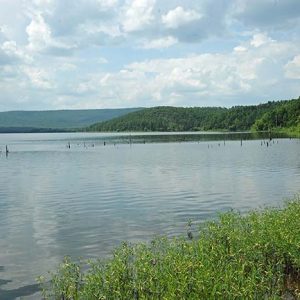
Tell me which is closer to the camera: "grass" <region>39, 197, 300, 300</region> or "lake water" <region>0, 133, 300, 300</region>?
"grass" <region>39, 197, 300, 300</region>

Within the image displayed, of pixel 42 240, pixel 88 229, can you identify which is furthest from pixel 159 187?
pixel 42 240

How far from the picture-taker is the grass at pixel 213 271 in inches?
648

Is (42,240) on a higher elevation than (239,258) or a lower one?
lower

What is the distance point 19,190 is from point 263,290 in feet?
170

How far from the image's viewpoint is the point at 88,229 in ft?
122

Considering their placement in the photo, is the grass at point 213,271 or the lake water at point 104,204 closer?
the grass at point 213,271

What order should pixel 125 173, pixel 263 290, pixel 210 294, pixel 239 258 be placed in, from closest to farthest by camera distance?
pixel 210 294, pixel 263 290, pixel 239 258, pixel 125 173

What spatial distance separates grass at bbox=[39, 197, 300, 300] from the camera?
A: 1645cm

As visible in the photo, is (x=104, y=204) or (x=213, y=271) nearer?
(x=213, y=271)

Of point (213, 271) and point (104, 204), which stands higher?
point (213, 271)

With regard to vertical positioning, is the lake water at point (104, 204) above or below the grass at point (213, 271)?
below

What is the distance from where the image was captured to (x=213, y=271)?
18.5 m

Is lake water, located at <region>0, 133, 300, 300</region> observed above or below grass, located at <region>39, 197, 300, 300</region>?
below

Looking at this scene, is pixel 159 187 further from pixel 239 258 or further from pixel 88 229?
pixel 239 258
